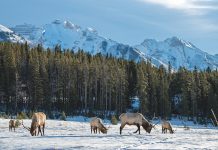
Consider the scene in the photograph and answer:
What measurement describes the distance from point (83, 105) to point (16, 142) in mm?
80718

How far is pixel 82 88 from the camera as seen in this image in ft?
343

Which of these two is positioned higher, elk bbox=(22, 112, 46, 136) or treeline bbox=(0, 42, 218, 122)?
treeline bbox=(0, 42, 218, 122)

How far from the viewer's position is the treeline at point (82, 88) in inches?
3706

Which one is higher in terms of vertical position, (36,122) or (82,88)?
(82,88)

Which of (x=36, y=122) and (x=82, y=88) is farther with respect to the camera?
(x=82, y=88)

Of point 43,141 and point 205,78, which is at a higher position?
point 205,78

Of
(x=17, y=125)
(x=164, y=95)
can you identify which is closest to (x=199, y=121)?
(x=164, y=95)

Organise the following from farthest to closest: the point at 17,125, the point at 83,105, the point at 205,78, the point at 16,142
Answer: the point at 205,78 → the point at 83,105 → the point at 17,125 → the point at 16,142

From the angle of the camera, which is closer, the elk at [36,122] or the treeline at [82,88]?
the elk at [36,122]

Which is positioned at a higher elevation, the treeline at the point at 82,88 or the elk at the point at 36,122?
the treeline at the point at 82,88

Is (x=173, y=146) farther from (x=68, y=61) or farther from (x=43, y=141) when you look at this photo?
(x=68, y=61)

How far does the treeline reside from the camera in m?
94.1

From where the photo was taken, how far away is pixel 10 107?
307 ft

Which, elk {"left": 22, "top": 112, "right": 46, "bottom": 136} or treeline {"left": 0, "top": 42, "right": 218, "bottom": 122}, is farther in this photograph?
treeline {"left": 0, "top": 42, "right": 218, "bottom": 122}
